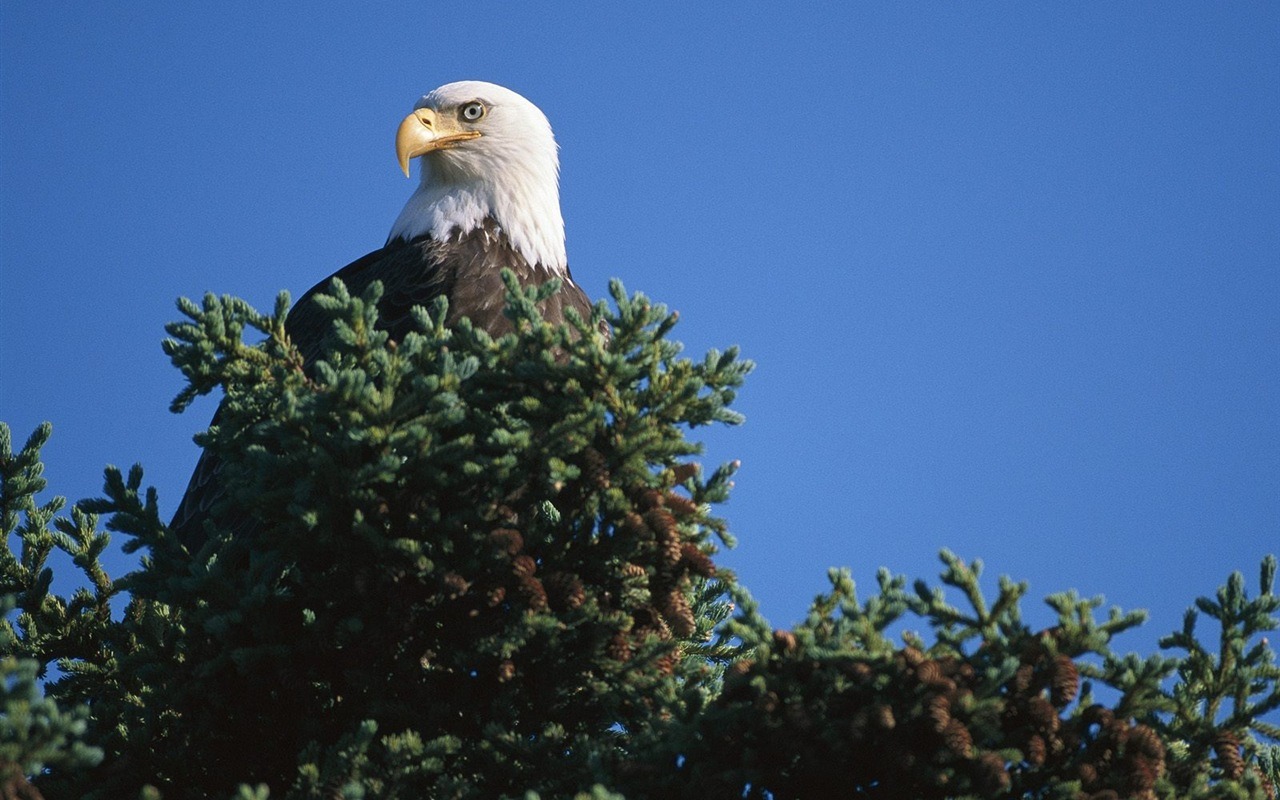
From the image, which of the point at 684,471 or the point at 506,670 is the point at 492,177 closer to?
the point at 684,471

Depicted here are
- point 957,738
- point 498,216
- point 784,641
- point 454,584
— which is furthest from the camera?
point 498,216

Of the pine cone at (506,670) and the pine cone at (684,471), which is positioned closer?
the pine cone at (506,670)

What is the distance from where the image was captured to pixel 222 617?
316cm

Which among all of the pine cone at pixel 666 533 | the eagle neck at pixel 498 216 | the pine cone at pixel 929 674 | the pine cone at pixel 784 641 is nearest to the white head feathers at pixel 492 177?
the eagle neck at pixel 498 216

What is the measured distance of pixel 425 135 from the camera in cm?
683

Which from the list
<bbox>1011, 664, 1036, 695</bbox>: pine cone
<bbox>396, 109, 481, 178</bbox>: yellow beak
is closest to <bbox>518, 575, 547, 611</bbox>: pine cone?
<bbox>1011, 664, 1036, 695</bbox>: pine cone

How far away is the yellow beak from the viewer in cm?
673

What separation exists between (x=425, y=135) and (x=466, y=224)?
1.94 ft

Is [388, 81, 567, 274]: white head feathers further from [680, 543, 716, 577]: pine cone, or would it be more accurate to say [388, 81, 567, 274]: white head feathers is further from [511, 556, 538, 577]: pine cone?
[511, 556, 538, 577]: pine cone

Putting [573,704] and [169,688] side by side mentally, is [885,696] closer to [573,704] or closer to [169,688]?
Result: [573,704]

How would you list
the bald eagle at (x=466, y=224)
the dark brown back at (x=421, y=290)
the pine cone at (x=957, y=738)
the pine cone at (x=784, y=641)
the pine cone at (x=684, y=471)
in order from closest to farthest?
the pine cone at (x=957, y=738) → the pine cone at (x=784, y=641) → the pine cone at (x=684, y=471) → the dark brown back at (x=421, y=290) → the bald eagle at (x=466, y=224)

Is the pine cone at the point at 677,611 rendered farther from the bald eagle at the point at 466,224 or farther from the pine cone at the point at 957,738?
the bald eagle at the point at 466,224

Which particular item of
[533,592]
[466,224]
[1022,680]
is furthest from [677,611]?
[466,224]

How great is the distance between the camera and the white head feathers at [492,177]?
21.9 feet
